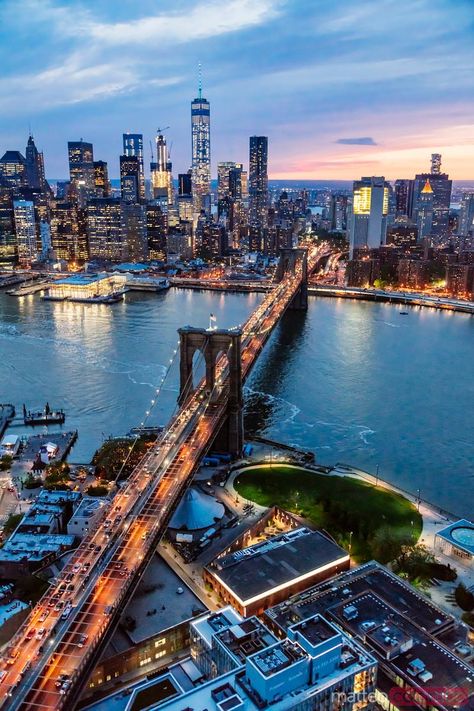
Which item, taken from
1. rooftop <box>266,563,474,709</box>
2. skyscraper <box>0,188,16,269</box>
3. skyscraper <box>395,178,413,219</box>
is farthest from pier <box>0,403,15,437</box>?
skyscraper <box>395,178,413,219</box>

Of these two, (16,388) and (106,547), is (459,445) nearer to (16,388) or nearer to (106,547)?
(106,547)

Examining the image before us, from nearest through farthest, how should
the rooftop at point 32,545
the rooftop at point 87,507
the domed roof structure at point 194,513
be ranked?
the rooftop at point 32,545 < the domed roof structure at point 194,513 < the rooftop at point 87,507

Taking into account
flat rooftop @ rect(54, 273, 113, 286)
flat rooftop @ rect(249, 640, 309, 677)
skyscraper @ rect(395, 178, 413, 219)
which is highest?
skyscraper @ rect(395, 178, 413, 219)

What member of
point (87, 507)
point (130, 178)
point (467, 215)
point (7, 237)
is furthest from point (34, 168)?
point (87, 507)

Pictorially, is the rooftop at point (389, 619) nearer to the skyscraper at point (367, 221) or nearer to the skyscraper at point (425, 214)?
the skyscraper at point (367, 221)

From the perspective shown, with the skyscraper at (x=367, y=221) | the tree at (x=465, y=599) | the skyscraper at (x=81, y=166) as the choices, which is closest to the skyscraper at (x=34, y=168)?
the skyscraper at (x=81, y=166)

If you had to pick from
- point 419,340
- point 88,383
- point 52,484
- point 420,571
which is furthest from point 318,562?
point 419,340

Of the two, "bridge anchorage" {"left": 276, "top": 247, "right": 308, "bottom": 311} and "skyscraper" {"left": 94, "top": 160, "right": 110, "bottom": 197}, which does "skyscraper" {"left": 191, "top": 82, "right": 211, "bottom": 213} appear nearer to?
"skyscraper" {"left": 94, "top": 160, "right": 110, "bottom": 197}
